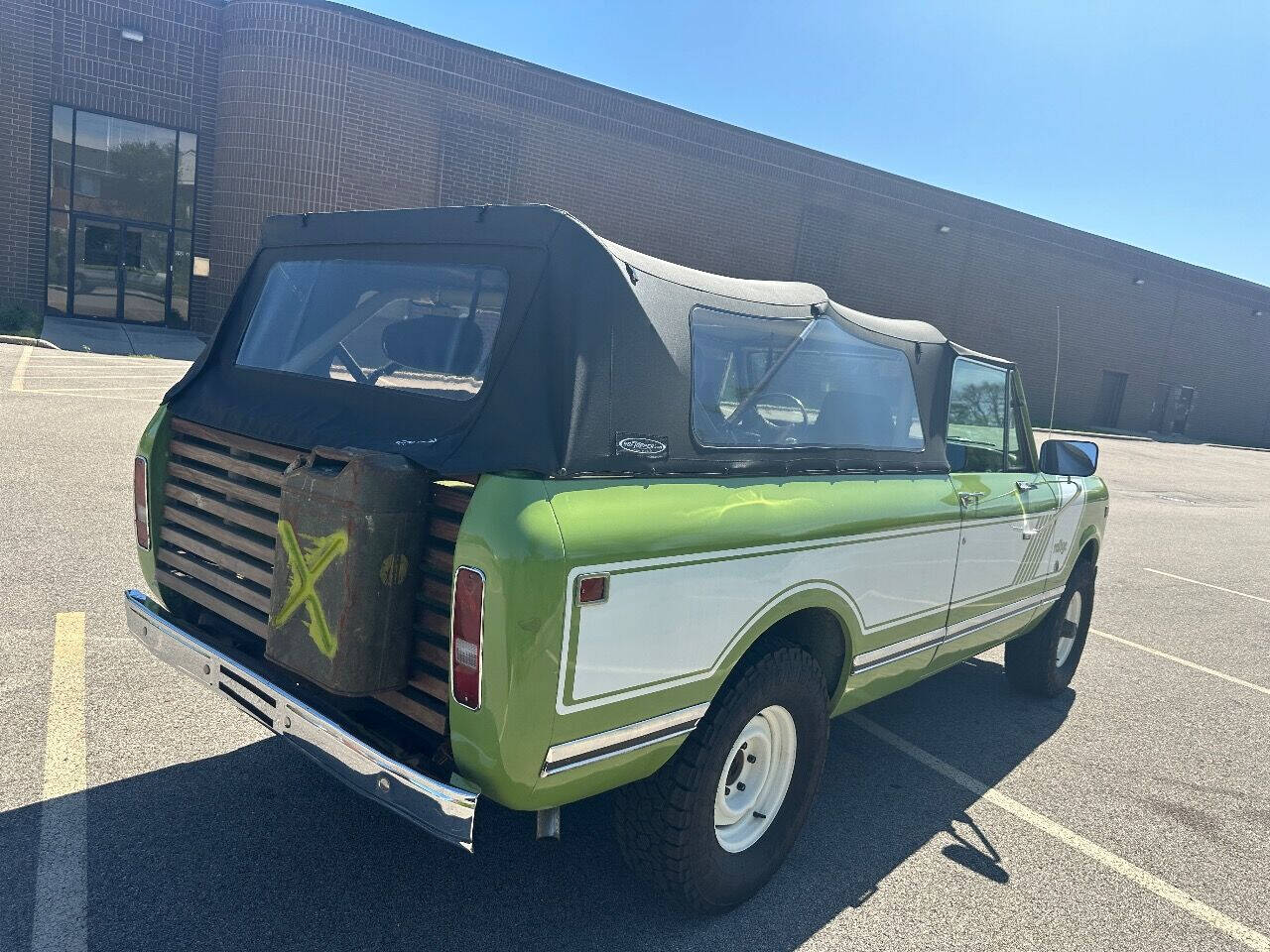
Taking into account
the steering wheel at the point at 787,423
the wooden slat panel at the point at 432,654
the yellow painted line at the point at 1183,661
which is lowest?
the yellow painted line at the point at 1183,661

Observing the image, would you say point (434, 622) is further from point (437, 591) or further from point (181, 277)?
point (181, 277)

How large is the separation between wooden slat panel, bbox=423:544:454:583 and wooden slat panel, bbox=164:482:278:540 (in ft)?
1.80

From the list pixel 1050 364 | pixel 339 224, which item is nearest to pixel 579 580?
pixel 339 224

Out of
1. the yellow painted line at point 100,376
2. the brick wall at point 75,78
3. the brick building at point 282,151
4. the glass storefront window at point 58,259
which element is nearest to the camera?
the yellow painted line at point 100,376

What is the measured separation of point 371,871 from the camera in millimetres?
3039

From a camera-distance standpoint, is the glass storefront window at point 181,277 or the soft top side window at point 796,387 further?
the glass storefront window at point 181,277

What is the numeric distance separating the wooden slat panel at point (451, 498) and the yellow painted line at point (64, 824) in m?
1.53

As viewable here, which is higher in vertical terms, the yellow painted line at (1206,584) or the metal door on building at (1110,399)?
the metal door on building at (1110,399)

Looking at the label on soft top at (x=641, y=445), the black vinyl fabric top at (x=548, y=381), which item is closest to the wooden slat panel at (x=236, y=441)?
the black vinyl fabric top at (x=548, y=381)

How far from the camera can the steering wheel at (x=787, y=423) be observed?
3.18 m

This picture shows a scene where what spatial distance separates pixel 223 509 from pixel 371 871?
1296 millimetres

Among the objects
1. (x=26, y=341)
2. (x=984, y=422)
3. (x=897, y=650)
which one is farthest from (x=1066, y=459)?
(x=26, y=341)

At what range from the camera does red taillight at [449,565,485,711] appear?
232cm

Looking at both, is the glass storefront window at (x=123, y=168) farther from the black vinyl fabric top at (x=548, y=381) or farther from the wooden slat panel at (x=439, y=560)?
the wooden slat panel at (x=439, y=560)
